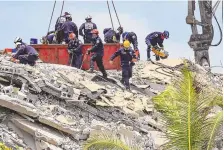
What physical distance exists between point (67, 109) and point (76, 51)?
3.43 meters

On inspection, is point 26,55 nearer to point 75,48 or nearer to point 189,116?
point 75,48

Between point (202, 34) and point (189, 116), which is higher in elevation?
point (202, 34)

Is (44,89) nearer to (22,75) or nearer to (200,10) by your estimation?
(22,75)

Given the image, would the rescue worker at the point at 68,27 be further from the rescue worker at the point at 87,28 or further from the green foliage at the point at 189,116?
the green foliage at the point at 189,116

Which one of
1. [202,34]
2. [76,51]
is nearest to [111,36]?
[76,51]

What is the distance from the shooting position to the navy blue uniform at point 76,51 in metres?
16.1

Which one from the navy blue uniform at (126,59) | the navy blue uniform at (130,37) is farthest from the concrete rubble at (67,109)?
the navy blue uniform at (130,37)

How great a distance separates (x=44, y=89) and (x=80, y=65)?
354 cm

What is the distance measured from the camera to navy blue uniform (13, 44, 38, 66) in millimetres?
14702

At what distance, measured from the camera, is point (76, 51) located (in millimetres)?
16125

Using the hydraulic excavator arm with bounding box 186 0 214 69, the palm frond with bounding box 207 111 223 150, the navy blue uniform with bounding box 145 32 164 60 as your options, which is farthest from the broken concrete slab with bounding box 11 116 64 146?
the hydraulic excavator arm with bounding box 186 0 214 69

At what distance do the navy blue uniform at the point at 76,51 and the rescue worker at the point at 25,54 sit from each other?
1602 mm

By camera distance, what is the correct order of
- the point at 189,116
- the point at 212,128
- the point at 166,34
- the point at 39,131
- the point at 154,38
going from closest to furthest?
the point at 189,116
the point at 212,128
the point at 39,131
the point at 166,34
the point at 154,38

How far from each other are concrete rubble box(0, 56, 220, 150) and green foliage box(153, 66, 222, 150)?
3.17 meters
